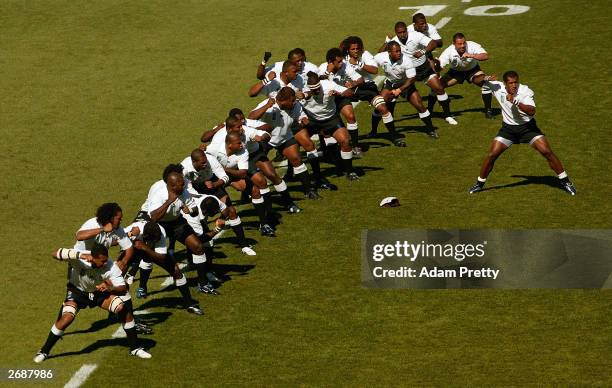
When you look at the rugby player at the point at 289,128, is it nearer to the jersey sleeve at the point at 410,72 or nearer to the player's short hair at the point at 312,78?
the player's short hair at the point at 312,78

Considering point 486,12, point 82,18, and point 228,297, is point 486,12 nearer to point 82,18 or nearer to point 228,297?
point 82,18

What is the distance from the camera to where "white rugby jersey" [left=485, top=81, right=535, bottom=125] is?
24.7m

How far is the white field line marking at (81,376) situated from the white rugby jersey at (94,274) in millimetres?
1237

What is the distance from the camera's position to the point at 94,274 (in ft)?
64.0

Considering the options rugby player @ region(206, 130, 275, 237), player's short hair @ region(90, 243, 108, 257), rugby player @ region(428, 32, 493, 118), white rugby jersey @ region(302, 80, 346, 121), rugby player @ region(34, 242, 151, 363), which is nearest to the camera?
player's short hair @ region(90, 243, 108, 257)

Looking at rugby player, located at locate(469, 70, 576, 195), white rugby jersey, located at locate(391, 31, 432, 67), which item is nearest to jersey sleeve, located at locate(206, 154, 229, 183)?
rugby player, located at locate(469, 70, 576, 195)

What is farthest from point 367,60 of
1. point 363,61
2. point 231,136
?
point 231,136

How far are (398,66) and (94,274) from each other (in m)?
11.5

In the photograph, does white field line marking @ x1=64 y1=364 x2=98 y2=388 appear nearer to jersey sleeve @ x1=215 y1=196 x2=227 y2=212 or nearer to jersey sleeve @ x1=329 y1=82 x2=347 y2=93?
jersey sleeve @ x1=215 y1=196 x2=227 y2=212

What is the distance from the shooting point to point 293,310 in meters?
21.3

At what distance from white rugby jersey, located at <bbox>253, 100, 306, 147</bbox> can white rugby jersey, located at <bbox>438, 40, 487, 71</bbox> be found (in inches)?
218

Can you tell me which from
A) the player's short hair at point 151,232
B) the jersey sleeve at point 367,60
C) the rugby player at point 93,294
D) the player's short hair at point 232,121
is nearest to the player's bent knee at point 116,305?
the rugby player at point 93,294

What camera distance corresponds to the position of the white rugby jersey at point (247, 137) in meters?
24.0

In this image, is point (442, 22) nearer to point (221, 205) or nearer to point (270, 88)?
point (270, 88)
